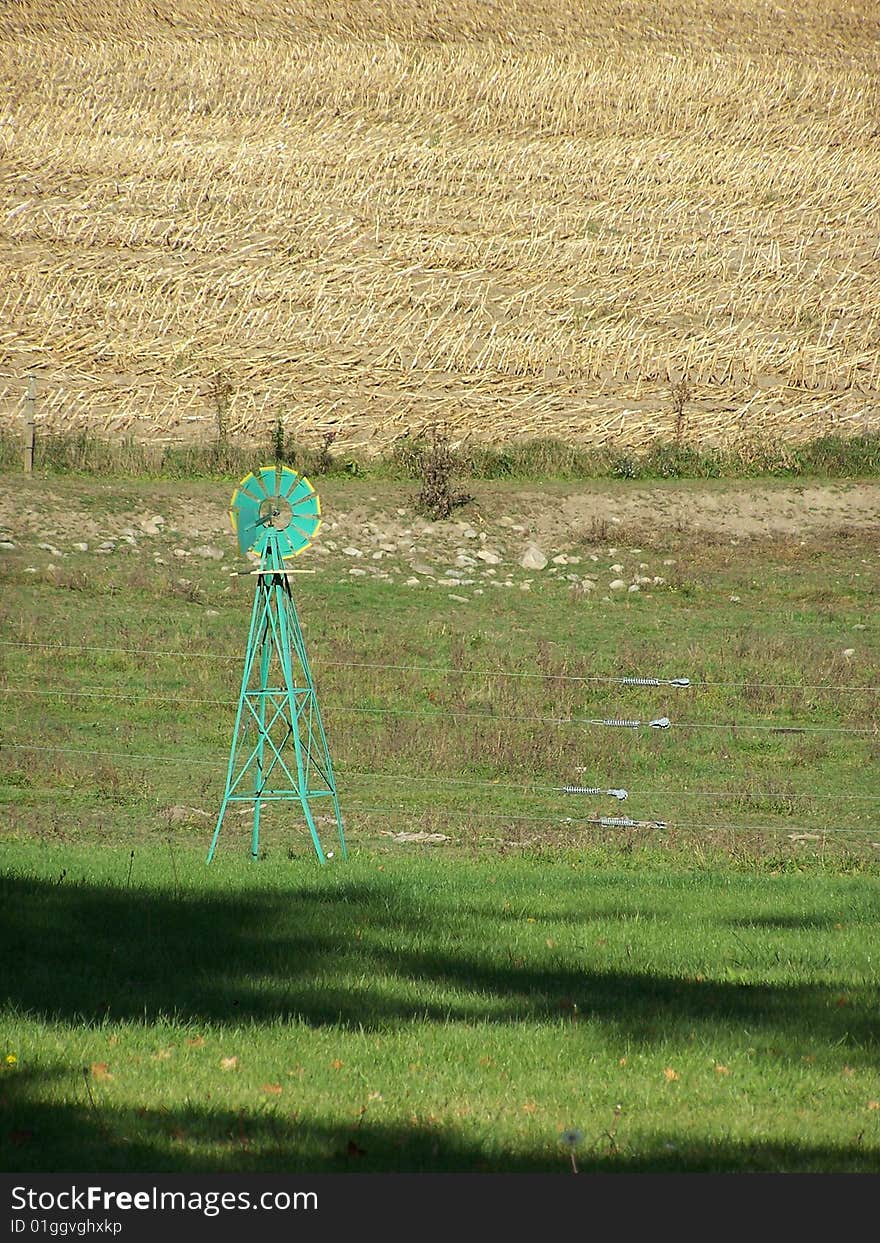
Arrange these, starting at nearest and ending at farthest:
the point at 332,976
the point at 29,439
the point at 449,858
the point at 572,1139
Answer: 1. the point at 572,1139
2. the point at 332,976
3. the point at 449,858
4. the point at 29,439

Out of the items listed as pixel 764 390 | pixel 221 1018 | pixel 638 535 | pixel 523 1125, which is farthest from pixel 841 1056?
pixel 764 390

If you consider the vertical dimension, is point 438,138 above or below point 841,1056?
above

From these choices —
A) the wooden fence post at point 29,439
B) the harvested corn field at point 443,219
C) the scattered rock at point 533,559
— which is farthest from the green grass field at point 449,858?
the harvested corn field at point 443,219

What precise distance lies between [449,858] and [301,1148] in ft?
25.8

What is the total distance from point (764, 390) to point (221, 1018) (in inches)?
1200

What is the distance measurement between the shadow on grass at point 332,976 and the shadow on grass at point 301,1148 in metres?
1.26

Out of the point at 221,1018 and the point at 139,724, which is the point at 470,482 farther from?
the point at 221,1018

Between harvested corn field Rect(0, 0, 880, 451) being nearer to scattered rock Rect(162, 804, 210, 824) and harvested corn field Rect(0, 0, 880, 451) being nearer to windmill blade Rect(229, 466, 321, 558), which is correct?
scattered rock Rect(162, 804, 210, 824)

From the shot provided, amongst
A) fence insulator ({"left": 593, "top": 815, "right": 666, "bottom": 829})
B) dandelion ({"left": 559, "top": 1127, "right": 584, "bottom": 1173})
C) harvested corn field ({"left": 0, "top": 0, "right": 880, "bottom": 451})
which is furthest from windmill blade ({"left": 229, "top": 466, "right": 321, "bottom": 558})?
harvested corn field ({"left": 0, "top": 0, "right": 880, "bottom": 451})

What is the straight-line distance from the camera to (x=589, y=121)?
5406 centimetres

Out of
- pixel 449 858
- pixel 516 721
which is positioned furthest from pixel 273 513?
pixel 516 721

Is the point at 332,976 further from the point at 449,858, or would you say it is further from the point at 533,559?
the point at 533,559

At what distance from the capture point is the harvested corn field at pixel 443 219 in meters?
33.8

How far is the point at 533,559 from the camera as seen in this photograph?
2378 centimetres
